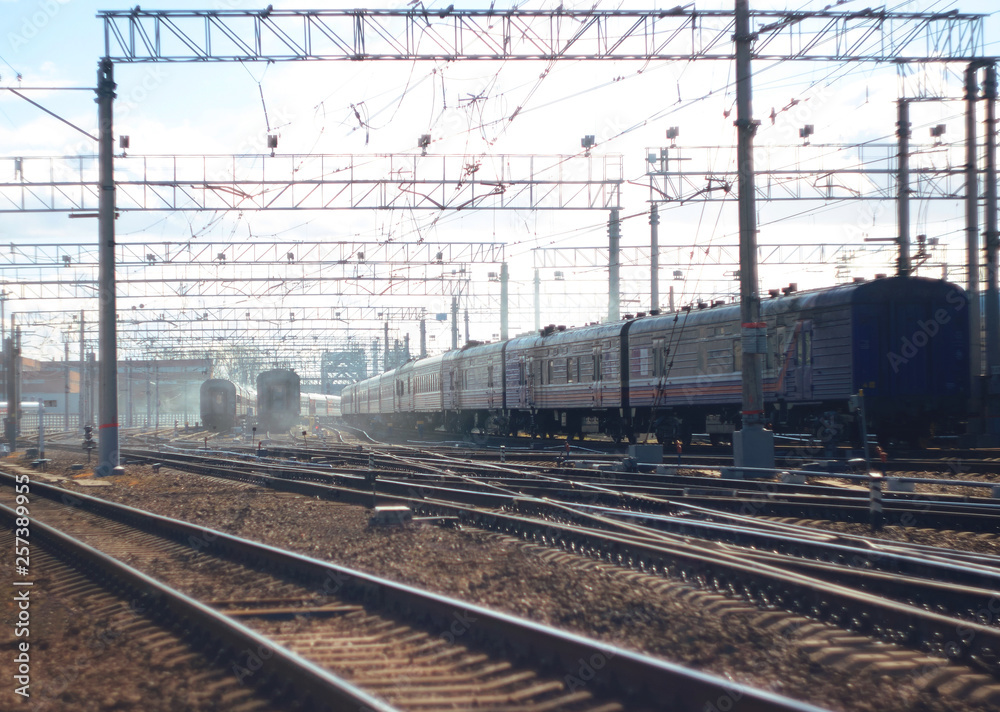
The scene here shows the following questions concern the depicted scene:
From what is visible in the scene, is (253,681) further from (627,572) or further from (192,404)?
(192,404)

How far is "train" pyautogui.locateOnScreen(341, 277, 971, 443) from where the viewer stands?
15867 millimetres


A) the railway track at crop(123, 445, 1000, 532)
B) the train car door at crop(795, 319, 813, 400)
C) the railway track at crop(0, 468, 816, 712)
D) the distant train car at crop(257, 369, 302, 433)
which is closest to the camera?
the railway track at crop(0, 468, 816, 712)

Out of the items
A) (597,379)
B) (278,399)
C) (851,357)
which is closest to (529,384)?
(597,379)

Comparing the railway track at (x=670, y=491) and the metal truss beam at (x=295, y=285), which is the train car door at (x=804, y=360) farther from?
the metal truss beam at (x=295, y=285)

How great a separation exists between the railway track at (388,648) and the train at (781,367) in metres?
9.30

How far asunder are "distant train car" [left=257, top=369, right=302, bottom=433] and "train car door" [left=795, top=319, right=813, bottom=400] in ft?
101

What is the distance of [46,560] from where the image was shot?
8898mm

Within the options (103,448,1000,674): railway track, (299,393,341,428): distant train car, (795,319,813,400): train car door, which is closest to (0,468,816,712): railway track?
(103,448,1000,674): railway track

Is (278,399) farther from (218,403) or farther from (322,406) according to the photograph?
(322,406)

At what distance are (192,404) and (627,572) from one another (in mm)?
94735

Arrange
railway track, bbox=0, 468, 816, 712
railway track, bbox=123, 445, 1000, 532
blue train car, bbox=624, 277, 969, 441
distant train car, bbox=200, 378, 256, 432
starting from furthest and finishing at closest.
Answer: distant train car, bbox=200, 378, 256, 432 < blue train car, bbox=624, 277, 969, 441 < railway track, bbox=123, 445, 1000, 532 < railway track, bbox=0, 468, 816, 712

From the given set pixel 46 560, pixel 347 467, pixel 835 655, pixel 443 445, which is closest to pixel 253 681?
pixel 835 655

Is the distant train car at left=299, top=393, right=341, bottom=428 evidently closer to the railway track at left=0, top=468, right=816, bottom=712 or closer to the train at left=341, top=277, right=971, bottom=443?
the train at left=341, top=277, right=971, bottom=443

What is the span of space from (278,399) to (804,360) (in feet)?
104
